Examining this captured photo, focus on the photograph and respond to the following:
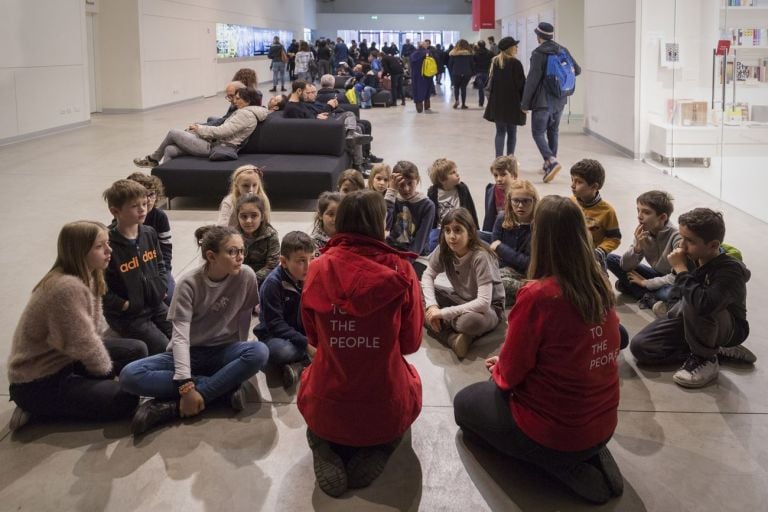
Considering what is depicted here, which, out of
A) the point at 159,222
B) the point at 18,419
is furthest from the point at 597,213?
the point at 18,419

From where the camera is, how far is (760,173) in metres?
7.59

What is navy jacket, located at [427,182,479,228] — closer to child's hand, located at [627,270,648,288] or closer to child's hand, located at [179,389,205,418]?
child's hand, located at [627,270,648,288]

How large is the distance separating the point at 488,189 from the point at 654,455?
3169mm

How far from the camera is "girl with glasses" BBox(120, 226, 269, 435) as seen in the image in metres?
3.45

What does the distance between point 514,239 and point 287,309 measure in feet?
5.56

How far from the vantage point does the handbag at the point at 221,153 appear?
8.39 meters

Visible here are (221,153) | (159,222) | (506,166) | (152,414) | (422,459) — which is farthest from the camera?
(221,153)

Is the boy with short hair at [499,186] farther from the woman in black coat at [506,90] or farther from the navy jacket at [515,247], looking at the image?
the woman in black coat at [506,90]

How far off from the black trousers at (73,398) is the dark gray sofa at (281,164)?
15.2 feet

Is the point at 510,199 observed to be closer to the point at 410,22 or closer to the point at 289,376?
the point at 289,376

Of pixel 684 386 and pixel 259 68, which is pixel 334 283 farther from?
pixel 259 68

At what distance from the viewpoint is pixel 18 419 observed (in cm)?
340

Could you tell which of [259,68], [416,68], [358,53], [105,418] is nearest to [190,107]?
[416,68]

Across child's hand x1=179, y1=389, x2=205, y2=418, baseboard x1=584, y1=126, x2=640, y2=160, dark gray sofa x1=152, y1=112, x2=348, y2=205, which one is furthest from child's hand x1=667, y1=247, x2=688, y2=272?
baseboard x1=584, y1=126, x2=640, y2=160
